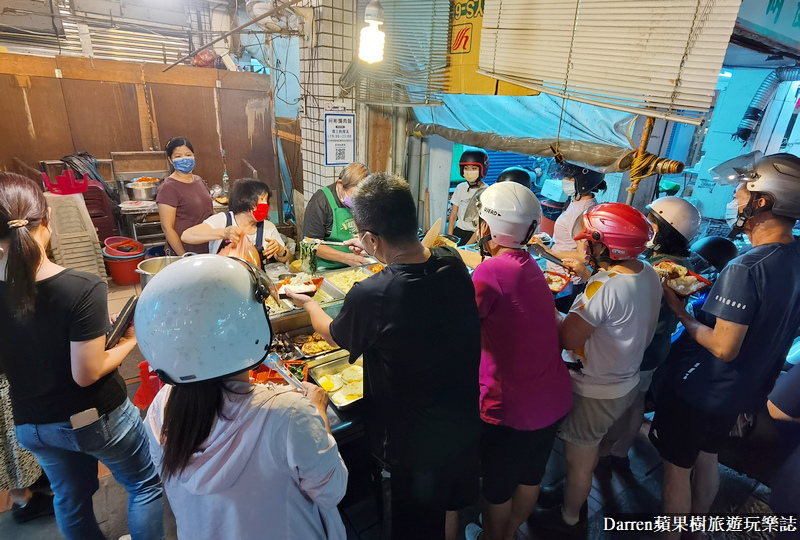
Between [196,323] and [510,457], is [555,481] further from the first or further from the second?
[196,323]

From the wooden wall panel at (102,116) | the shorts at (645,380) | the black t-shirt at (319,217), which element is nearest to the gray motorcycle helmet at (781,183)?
the shorts at (645,380)

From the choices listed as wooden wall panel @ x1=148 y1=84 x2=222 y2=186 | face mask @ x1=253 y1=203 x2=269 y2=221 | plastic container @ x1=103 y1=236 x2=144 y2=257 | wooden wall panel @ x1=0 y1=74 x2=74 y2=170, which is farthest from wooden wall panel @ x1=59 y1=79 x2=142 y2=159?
face mask @ x1=253 y1=203 x2=269 y2=221

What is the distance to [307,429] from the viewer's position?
132 centimetres

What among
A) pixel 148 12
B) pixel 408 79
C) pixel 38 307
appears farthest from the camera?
pixel 148 12

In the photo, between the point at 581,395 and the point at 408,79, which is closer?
the point at 581,395

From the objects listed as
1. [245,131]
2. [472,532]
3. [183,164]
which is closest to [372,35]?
[183,164]

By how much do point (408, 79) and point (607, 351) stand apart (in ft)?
13.5

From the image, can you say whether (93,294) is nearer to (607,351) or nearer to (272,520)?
(272,520)

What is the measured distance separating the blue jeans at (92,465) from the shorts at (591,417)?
2.65m

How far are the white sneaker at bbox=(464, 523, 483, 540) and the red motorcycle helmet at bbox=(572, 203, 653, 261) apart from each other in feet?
7.08

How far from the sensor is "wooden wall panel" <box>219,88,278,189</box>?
360 inches

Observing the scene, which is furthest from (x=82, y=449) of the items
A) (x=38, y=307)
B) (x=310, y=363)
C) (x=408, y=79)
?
(x=408, y=79)

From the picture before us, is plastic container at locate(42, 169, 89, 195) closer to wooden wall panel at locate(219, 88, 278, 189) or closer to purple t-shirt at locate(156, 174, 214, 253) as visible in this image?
Answer: purple t-shirt at locate(156, 174, 214, 253)

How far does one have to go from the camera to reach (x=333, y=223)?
3.98 m
